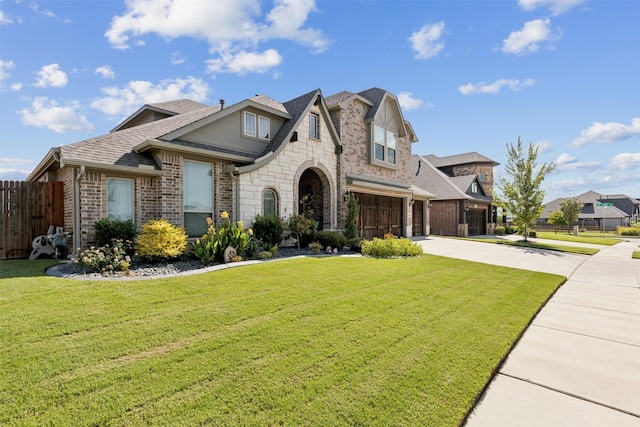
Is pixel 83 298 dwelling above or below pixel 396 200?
below

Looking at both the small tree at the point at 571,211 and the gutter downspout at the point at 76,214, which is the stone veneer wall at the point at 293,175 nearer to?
the gutter downspout at the point at 76,214

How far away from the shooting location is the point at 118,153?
9672 mm

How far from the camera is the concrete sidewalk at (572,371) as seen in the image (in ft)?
9.04

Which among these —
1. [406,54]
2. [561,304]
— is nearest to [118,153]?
[406,54]

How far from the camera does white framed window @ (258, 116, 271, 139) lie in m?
13.0

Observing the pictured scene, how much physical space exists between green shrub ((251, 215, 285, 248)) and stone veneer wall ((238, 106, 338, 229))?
689mm

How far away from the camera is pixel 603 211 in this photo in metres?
54.1

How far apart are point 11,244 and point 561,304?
50.0 feet

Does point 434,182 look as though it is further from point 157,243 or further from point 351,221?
point 157,243

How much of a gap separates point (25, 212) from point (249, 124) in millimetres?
8088

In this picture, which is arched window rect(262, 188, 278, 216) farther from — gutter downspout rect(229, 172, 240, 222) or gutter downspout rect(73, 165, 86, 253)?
gutter downspout rect(73, 165, 86, 253)

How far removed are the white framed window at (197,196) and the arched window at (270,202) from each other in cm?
216

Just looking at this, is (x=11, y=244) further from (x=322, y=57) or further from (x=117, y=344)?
(x=322, y=57)

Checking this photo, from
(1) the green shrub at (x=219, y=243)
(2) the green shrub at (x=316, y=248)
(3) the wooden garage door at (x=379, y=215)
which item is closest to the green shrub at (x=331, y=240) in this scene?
(2) the green shrub at (x=316, y=248)
